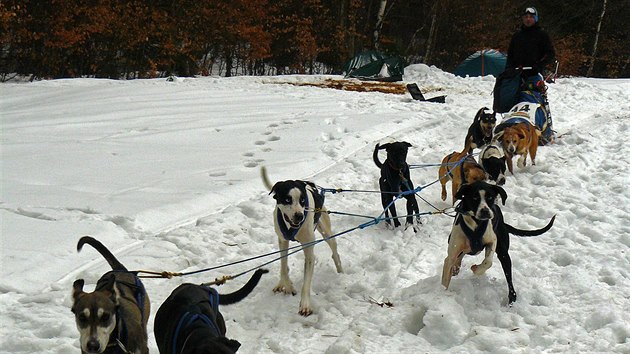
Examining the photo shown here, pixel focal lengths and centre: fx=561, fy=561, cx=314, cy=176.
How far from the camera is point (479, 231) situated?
4.23 metres

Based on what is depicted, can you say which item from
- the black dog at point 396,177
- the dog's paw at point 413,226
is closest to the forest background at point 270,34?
the black dog at point 396,177

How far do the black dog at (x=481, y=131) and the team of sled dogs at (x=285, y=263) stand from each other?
0.34 m

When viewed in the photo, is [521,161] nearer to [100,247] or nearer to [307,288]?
[307,288]

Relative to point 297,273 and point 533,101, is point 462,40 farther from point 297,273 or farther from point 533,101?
point 297,273

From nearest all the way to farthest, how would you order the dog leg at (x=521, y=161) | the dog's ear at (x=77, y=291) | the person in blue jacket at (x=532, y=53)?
1. the dog's ear at (x=77, y=291)
2. the dog leg at (x=521, y=161)
3. the person in blue jacket at (x=532, y=53)

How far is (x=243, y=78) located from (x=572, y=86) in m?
9.99

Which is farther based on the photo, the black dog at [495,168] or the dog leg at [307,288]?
the black dog at [495,168]

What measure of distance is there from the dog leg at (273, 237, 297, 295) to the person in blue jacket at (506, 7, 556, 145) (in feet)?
20.8

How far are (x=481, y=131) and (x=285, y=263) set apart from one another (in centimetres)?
457

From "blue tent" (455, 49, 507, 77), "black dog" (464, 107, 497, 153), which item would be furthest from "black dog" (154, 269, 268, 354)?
"blue tent" (455, 49, 507, 77)

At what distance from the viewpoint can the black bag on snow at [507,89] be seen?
934 centimetres

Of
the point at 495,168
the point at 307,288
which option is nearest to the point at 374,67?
the point at 495,168

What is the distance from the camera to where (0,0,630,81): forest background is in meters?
16.2

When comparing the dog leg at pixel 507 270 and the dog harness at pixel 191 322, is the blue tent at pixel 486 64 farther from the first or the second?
the dog harness at pixel 191 322
